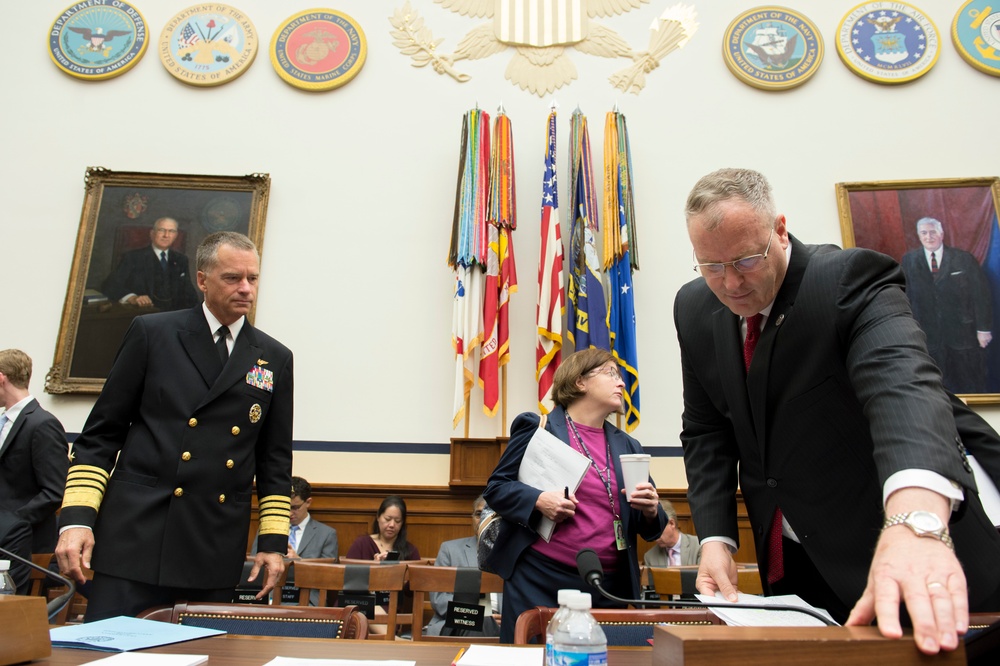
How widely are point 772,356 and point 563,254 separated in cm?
432

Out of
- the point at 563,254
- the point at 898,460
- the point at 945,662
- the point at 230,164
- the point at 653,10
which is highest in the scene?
the point at 653,10

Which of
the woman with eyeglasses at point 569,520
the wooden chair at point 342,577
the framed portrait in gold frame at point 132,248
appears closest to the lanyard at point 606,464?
the woman with eyeglasses at point 569,520

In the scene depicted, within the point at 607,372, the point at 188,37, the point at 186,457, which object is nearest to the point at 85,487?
the point at 186,457

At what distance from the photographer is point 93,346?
561 centimetres

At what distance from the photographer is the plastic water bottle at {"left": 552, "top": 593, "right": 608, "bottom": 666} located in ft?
3.20

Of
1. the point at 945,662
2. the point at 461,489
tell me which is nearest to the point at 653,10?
the point at 461,489

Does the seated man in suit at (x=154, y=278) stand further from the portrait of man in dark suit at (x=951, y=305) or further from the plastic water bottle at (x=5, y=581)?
the portrait of man in dark suit at (x=951, y=305)

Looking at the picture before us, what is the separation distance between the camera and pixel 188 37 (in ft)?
20.8

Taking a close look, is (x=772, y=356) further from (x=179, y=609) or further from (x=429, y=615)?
(x=429, y=615)

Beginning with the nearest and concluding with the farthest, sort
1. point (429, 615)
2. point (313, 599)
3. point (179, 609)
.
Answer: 1. point (179, 609)
2. point (313, 599)
3. point (429, 615)

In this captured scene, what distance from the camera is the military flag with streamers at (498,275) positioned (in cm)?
554

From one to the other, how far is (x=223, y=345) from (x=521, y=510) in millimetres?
1152

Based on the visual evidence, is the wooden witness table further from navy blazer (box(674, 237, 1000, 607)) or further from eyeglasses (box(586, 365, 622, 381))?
eyeglasses (box(586, 365, 622, 381))

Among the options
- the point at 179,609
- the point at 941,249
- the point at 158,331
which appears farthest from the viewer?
the point at 941,249
